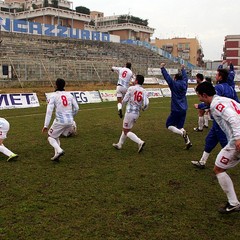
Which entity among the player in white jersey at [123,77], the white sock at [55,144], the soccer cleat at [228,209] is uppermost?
the player in white jersey at [123,77]

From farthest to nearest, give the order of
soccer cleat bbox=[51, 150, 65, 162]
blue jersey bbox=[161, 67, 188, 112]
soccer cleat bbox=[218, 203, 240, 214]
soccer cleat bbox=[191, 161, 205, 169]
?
1. blue jersey bbox=[161, 67, 188, 112]
2. soccer cleat bbox=[51, 150, 65, 162]
3. soccer cleat bbox=[191, 161, 205, 169]
4. soccer cleat bbox=[218, 203, 240, 214]

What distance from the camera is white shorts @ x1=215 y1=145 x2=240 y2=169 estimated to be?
5.23 metres

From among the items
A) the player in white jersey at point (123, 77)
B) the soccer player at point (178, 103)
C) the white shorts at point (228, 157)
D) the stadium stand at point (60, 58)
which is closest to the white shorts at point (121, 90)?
the player in white jersey at point (123, 77)

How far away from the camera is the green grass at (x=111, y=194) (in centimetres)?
484

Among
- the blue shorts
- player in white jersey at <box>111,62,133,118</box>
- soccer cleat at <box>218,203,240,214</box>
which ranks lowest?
soccer cleat at <box>218,203,240,214</box>

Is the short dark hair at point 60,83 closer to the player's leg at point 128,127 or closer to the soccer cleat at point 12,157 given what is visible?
the soccer cleat at point 12,157

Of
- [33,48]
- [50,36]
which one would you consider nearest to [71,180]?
[33,48]

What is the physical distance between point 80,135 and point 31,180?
5.38m

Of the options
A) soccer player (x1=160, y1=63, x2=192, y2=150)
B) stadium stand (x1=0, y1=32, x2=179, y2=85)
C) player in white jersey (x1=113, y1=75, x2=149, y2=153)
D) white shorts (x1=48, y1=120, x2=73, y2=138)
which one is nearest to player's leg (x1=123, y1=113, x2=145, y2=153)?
player in white jersey (x1=113, y1=75, x2=149, y2=153)

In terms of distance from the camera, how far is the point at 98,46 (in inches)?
2473

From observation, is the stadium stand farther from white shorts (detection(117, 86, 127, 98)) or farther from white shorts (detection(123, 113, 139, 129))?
white shorts (detection(123, 113, 139, 129))

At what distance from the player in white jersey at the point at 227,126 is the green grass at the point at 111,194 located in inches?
16.4

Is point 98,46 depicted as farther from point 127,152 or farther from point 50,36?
point 127,152

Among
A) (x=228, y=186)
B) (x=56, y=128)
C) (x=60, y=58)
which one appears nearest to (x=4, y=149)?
(x=56, y=128)
